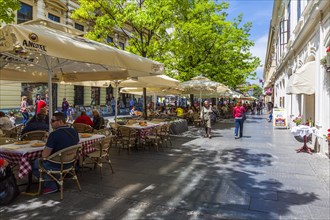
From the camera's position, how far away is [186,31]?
17.7 metres

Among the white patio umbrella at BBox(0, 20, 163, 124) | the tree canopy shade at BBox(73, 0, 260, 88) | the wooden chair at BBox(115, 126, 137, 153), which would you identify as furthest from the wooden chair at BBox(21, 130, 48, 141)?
the tree canopy shade at BBox(73, 0, 260, 88)

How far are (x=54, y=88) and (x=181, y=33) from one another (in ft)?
39.2

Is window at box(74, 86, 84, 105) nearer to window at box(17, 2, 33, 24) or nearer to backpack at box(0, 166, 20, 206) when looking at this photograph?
window at box(17, 2, 33, 24)

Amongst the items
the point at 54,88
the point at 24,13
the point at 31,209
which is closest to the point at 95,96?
the point at 54,88

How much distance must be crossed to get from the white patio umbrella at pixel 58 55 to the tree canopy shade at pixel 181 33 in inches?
209

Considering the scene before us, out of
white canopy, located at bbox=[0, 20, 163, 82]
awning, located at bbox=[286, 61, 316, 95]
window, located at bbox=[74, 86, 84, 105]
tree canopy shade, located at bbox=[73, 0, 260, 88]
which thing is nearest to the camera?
white canopy, located at bbox=[0, 20, 163, 82]

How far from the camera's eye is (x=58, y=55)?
444cm

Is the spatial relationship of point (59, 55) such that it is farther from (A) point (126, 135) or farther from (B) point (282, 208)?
(A) point (126, 135)

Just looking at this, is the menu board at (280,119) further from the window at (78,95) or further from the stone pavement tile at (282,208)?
the window at (78,95)

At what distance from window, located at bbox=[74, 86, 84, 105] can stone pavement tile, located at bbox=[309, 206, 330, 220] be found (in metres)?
26.2

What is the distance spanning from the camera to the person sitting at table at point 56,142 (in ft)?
15.6

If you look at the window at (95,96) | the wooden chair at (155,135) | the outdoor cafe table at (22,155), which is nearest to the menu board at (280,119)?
the wooden chair at (155,135)

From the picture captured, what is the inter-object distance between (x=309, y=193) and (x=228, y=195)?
1.57 m

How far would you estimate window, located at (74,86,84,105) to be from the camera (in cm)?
2803
